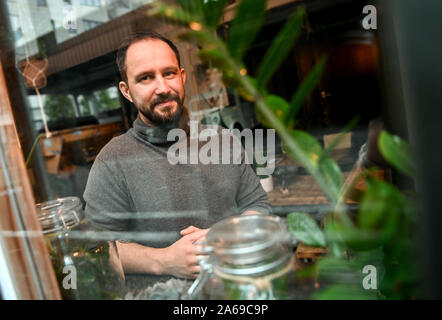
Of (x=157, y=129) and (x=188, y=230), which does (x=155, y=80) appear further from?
(x=188, y=230)

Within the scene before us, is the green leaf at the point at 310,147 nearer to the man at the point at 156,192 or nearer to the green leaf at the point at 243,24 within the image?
the green leaf at the point at 243,24

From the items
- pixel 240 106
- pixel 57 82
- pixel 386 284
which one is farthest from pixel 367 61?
pixel 57 82

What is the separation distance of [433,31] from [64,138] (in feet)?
3.64

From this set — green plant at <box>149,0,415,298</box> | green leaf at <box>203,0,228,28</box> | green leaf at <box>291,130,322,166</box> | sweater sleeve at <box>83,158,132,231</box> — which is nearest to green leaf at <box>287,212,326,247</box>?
green plant at <box>149,0,415,298</box>

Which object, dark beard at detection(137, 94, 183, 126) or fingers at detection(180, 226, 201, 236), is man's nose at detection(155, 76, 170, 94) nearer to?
dark beard at detection(137, 94, 183, 126)

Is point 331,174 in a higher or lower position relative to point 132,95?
lower

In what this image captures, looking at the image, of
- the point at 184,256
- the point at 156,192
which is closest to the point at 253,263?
the point at 184,256

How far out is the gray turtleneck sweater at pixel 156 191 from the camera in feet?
3.08

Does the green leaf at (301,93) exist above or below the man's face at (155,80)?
below

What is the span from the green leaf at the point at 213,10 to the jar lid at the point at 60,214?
652 mm

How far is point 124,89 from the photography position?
90cm

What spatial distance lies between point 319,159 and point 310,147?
0.02 m

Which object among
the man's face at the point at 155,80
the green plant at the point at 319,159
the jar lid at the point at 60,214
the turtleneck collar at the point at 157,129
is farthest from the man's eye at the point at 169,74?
the jar lid at the point at 60,214

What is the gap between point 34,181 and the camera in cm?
92
